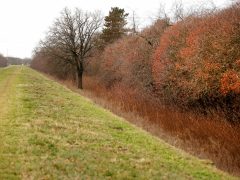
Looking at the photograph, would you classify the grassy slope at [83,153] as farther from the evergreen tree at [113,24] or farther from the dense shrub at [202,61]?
the evergreen tree at [113,24]

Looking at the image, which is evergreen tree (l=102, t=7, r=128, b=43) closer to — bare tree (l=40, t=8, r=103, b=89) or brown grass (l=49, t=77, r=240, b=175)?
bare tree (l=40, t=8, r=103, b=89)

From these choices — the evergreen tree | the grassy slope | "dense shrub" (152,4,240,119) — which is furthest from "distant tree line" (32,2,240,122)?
the evergreen tree

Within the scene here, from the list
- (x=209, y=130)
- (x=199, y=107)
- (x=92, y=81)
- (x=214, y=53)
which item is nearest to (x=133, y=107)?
(x=199, y=107)

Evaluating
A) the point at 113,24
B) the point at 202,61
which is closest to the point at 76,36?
the point at 113,24

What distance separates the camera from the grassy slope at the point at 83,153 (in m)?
9.00

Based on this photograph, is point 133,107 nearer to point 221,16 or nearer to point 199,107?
point 199,107

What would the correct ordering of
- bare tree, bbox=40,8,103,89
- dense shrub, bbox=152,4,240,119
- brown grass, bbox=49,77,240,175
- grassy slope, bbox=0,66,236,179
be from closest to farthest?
grassy slope, bbox=0,66,236,179, brown grass, bbox=49,77,240,175, dense shrub, bbox=152,4,240,119, bare tree, bbox=40,8,103,89

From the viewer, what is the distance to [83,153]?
10602 mm

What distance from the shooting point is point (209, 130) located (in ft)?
56.6

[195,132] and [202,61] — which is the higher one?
[202,61]

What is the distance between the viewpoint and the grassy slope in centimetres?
900

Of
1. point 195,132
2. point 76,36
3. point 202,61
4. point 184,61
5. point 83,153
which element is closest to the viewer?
point 83,153

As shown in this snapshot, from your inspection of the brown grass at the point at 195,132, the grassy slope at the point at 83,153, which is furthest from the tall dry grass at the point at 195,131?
the grassy slope at the point at 83,153

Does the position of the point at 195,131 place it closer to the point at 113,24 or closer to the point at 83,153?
the point at 83,153
